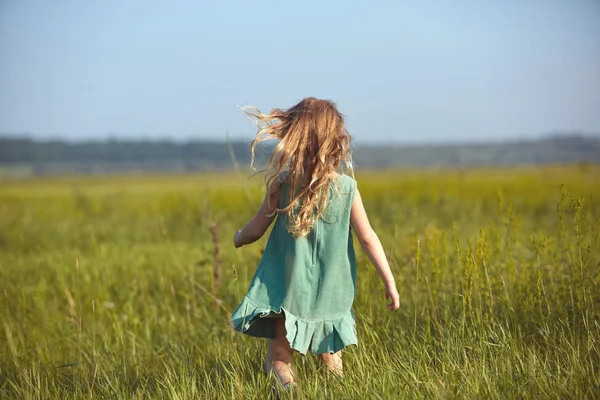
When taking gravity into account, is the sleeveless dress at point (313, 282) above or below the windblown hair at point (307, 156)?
below

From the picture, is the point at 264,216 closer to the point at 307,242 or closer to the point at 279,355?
the point at 307,242

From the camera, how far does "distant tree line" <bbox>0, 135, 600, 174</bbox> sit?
107m

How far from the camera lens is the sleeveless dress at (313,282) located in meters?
3.14

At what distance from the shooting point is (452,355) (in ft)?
10.6

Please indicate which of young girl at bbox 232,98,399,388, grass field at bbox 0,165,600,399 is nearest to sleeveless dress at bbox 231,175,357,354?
young girl at bbox 232,98,399,388

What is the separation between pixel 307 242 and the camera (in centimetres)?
319

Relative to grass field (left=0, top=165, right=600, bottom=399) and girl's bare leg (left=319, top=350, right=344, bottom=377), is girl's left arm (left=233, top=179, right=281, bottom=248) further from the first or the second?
girl's bare leg (left=319, top=350, right=344, bottom=377)

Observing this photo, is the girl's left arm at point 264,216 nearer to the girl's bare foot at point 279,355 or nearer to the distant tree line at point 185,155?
the girl's bare foot at point 279,355

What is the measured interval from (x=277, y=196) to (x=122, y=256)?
5874mm

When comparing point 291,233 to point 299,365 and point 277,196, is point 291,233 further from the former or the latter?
point 299,365

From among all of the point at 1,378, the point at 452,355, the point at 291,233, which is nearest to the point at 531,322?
the point at 452,355

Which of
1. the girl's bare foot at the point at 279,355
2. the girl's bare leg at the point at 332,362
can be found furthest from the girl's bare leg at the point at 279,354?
the girl's bare leg at the point at 332,362

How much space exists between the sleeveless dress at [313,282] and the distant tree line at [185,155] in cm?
9843

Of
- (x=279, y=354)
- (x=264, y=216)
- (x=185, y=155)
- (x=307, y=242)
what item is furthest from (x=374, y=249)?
(x=185, y=155)
